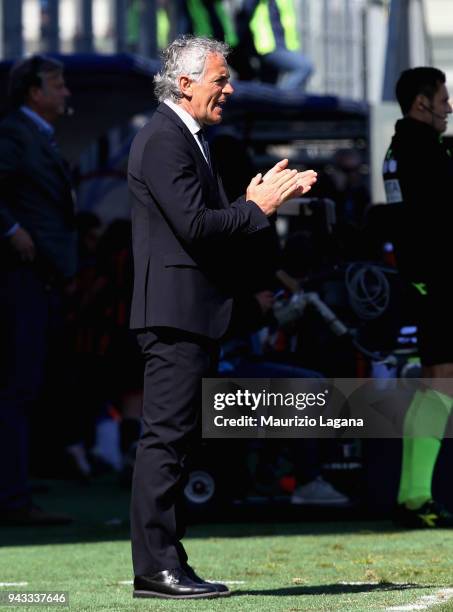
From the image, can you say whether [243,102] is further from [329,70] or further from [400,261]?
[329,70]

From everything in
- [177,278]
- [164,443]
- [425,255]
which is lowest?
[164,443]

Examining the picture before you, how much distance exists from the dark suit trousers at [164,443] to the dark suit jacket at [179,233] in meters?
0.08

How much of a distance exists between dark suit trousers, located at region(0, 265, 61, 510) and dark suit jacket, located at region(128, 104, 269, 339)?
2.98 metres

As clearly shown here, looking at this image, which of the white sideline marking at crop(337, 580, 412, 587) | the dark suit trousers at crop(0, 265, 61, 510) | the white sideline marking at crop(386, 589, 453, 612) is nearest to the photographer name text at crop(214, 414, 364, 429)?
the dark suit trousers at crop(0, 265, 61, 510)

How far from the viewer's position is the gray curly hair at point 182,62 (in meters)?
6.29

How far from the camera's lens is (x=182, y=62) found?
632 centimetres

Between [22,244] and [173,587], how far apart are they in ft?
10.8

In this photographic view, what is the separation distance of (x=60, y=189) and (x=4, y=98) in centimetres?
472

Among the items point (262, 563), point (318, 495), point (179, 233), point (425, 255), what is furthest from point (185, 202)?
point (318, 495)

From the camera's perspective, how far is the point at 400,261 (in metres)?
8.57

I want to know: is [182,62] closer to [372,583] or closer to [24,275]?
[372,583]

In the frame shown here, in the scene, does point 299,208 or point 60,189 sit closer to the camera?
point 299,208

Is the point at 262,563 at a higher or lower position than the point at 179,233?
lower

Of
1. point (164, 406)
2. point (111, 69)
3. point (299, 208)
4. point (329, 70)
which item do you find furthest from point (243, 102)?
point (329, 70)
